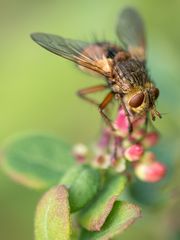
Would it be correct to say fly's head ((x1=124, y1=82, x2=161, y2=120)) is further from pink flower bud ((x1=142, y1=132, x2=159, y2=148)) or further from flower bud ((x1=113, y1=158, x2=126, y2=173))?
flower bud ((x1=113, y1=158, x2=126, y2=173))

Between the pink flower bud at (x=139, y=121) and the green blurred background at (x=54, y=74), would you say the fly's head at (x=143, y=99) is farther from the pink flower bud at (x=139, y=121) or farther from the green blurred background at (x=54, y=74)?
the green blurred background at (x=54, y=74)

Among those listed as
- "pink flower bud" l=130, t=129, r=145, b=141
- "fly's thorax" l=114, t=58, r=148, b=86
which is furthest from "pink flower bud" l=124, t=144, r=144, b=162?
"fly's thorax" l=114, t=58, r=148, b=86

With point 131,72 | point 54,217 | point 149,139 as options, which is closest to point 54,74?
point 131,72

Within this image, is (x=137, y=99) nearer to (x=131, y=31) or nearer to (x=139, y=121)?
(x=139, y=121)

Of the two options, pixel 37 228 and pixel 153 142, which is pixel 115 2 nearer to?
pixel 153 142

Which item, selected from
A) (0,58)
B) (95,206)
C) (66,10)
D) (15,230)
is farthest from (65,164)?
(66,10)

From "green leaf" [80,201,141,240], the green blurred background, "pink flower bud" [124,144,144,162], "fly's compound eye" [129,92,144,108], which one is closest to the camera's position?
"green leaf" [80,201,141,240]

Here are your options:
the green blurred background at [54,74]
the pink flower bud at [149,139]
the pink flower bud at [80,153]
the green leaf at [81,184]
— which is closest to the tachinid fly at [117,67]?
the pink flower bud at [149,139]
